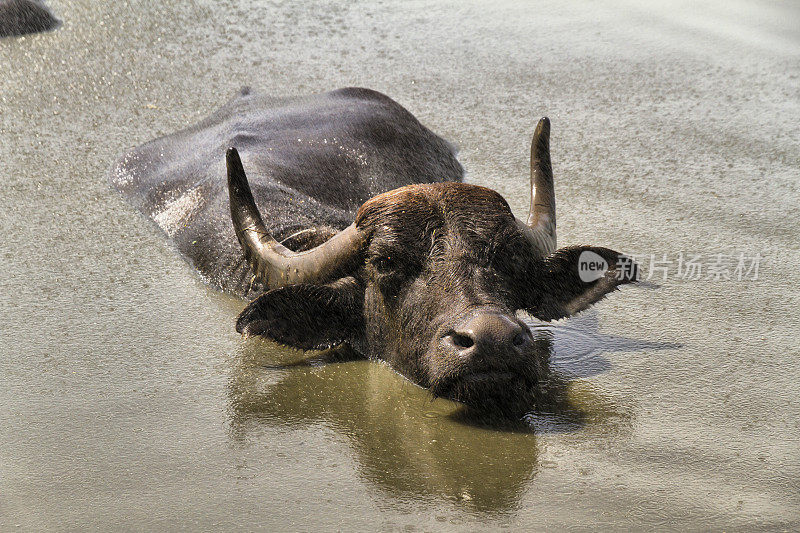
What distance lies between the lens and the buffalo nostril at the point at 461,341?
354 centimetres

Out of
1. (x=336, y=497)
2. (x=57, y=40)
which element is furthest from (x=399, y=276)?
(x=57, y=40)

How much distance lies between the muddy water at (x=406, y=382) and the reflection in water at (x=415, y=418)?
0.04ft

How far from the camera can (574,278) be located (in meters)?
4.22

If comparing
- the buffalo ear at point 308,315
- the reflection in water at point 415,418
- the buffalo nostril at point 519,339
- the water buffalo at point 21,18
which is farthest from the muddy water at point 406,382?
the buffalo nostril at point 519,339

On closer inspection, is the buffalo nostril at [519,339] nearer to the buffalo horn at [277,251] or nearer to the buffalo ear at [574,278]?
the buffalo ear at [574,278]

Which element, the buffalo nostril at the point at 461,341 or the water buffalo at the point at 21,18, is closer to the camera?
the buffalo nostril at the point at 461,341

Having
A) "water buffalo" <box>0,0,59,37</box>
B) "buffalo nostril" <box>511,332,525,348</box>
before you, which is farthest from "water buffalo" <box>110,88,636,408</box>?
"water buffalo" <box>0,0,59,37</box>

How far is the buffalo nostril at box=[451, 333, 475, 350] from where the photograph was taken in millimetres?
3535

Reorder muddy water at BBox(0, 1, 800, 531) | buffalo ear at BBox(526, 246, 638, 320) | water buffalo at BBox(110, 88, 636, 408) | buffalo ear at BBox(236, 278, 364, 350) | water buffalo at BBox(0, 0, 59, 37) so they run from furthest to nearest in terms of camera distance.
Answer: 1. water buffalo at BBox(0, 0, 59, 37)
2. buffalo ear at BBox(526, 246, 638, 320)
3. buffalo ear at BBox(236, 278, 364, 350)
4. water buffalo at BBox(110, 88, 636, 408)
5. muddy water at BBox(0, 1, 800, 531)

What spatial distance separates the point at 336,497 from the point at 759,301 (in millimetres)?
2505

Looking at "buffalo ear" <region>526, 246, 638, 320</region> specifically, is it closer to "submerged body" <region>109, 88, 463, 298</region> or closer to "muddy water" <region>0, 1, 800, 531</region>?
"muddy water" <region>0, 1, 800, 531</region>

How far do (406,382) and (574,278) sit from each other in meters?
0.82

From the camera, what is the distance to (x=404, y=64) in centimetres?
890

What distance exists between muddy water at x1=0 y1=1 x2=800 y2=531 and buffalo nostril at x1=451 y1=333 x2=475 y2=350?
338 millimetres
